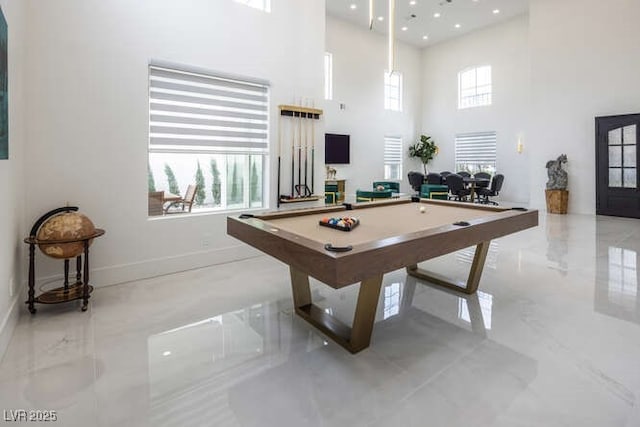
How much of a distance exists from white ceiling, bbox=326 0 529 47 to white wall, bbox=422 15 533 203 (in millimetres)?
541

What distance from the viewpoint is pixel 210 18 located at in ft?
13.5

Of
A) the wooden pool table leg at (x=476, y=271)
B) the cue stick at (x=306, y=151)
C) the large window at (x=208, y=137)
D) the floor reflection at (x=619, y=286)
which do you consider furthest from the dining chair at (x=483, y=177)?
the large window at (x=208, y=137)

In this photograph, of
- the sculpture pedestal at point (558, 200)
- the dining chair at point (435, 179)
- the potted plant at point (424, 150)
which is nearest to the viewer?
the sculpture pedestal at point (558, 200)

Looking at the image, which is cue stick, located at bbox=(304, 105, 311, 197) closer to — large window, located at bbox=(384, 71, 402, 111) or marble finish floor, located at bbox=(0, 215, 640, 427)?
marble finish floor, located at bbox=(0, 215, 640, 427)

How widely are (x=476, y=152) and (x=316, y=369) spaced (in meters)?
11.3

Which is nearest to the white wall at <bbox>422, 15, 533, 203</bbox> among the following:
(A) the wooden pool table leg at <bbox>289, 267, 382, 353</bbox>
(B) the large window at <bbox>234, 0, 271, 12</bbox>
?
(B) the large window at <bbox>234, 0, 271, 12</bbox>

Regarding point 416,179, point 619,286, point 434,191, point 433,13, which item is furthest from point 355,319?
point 433,13

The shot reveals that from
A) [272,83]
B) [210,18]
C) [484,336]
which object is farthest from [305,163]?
[484,336]

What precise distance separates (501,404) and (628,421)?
56 centimetres

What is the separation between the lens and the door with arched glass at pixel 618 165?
759cm

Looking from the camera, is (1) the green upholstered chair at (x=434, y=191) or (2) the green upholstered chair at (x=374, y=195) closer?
(2) the green upholstered chair at (x=374, y=195)

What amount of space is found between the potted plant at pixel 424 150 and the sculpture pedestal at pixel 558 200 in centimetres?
440

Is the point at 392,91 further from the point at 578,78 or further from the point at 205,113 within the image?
the point at 205,113

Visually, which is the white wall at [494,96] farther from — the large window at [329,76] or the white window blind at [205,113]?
the white window blind at [205,113]
